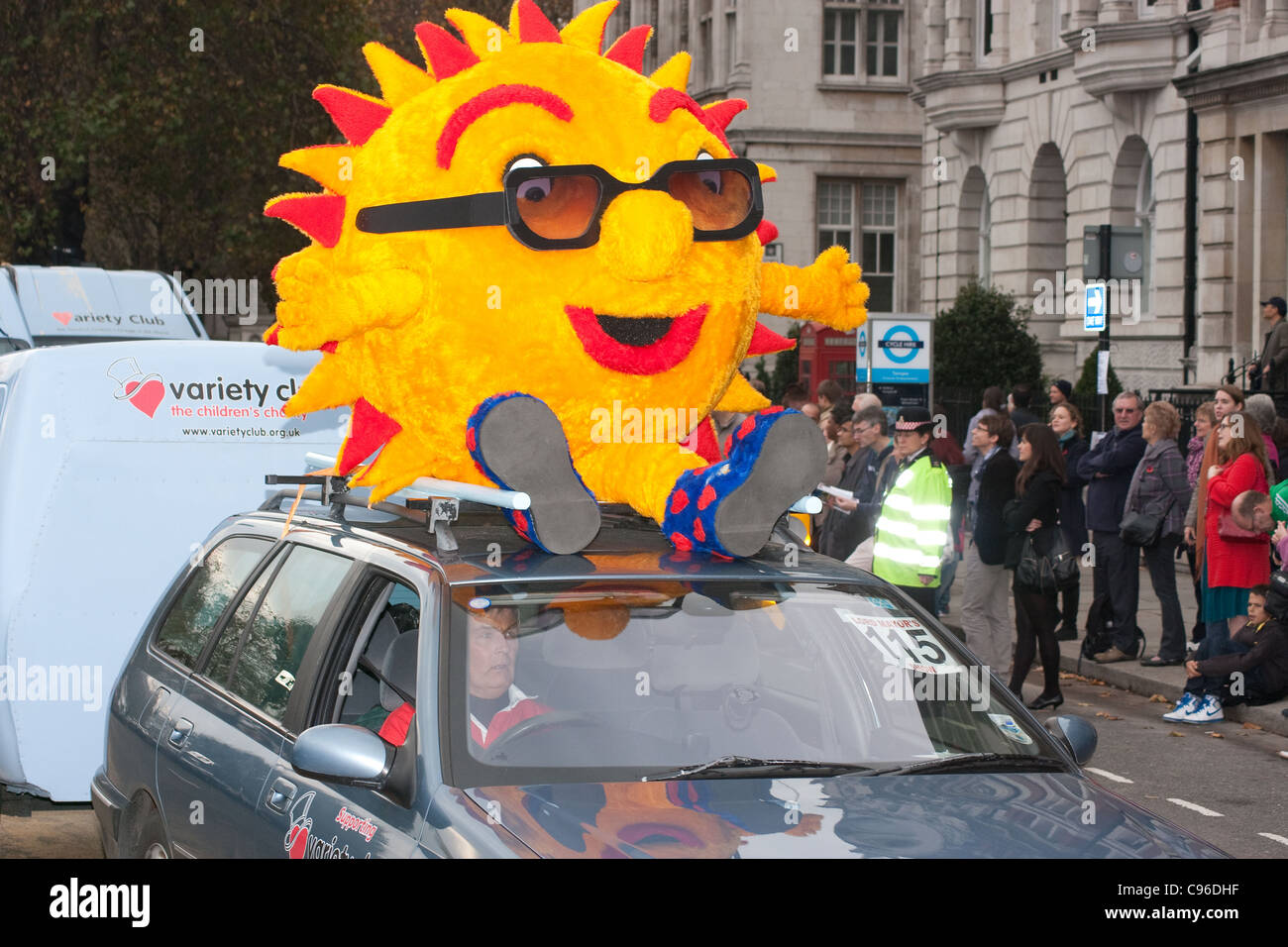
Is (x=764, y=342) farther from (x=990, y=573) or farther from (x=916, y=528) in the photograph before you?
(x=990, y=573)

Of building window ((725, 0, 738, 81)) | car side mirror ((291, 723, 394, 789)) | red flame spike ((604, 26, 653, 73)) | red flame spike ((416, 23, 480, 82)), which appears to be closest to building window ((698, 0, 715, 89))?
building window ((725, 0, 738, 81))

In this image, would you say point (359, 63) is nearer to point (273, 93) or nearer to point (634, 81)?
point (273, 93)

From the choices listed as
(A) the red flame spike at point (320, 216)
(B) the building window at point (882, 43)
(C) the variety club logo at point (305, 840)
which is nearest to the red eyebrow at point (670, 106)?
(A) the red flame spike at point (320, 216)

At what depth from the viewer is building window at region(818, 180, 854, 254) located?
43.7m

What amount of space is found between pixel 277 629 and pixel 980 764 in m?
2.16

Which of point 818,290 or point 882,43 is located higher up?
point 882,43

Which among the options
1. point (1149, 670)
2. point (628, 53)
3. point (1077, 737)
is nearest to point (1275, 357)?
point (1149, 670)

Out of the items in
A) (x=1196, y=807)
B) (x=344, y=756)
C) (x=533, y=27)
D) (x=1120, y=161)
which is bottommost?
(x=1196, y=807)

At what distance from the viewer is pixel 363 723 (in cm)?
497

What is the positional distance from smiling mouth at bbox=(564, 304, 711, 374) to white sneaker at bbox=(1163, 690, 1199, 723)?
6.59 metres

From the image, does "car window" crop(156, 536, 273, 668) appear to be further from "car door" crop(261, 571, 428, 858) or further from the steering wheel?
the steering wheel

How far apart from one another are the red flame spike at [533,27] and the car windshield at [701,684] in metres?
2.38

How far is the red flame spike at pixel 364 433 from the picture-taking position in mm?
5938

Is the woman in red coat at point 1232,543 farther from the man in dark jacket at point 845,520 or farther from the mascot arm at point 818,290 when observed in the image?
the mascot arm at point 818,290
